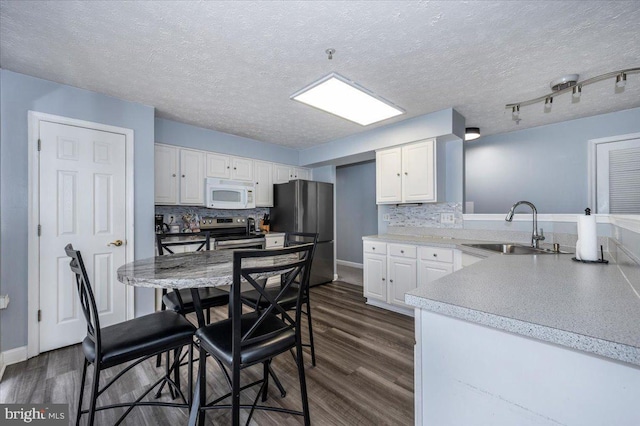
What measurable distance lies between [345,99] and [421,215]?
6.99ft

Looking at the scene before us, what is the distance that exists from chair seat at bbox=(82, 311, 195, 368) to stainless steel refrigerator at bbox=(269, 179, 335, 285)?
2.80 meters

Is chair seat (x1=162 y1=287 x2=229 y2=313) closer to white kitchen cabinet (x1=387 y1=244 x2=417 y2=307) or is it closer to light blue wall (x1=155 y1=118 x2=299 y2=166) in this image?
white kitchen cabinet (x1=387 y1=244 x2=417 y2=307)

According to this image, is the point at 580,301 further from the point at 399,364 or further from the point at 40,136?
the point at 40,136

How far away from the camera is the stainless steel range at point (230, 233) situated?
11.5ft

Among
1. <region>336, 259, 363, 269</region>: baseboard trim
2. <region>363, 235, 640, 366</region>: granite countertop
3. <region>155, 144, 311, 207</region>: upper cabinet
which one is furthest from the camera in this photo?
<region>336, 259, 363, 269</region>: baseboard trim

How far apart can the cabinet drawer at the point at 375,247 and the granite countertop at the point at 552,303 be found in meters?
2.11

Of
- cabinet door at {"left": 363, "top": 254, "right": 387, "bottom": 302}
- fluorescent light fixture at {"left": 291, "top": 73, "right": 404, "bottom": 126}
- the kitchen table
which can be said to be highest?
fluorescent light fixture at {"left": 291, "top": 73, "right": 404, "bottom": 126}

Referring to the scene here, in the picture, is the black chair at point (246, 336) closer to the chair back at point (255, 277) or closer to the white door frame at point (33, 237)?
the chair back at point (255, 277)

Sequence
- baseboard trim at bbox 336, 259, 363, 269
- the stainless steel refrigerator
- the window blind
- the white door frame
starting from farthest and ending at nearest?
baseboard trim at bbox 336, 259, 363, 269, the stainless steel refrigerator, the window blind, the white door frame

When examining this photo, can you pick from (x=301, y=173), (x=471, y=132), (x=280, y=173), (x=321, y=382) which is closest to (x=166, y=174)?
Answer: (x=280, y=173)

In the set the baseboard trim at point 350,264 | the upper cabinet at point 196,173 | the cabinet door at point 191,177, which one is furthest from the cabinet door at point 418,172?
the baseboard trim at point 350,264

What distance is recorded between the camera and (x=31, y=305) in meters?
2.26

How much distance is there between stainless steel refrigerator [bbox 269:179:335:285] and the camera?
4.25 m

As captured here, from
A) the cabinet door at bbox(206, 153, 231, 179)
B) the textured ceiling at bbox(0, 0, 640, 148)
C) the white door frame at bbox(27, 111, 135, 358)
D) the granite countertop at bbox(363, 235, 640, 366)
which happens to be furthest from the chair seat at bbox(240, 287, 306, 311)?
the cabinet door at bbox(206, 153, 231, 179)
